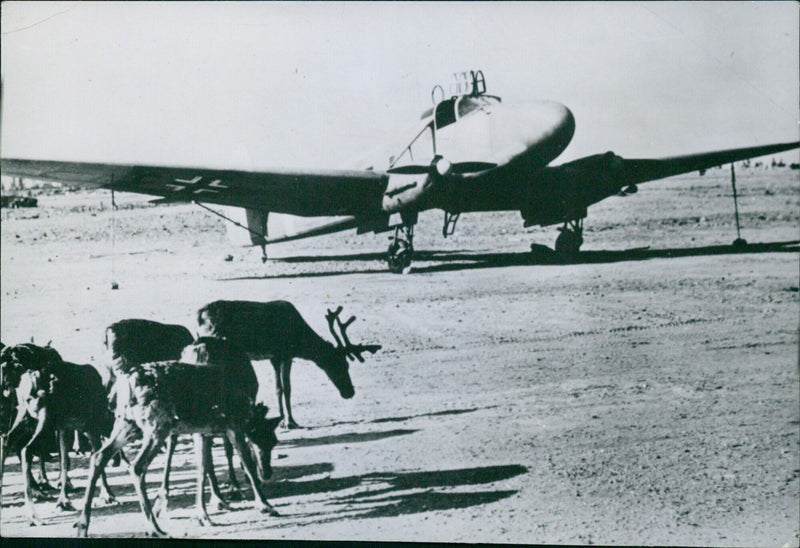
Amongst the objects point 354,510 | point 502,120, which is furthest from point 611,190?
point 354,510

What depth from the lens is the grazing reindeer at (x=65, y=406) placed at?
11.4 feet

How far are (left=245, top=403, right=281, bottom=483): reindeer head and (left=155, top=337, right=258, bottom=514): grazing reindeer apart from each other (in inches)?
4.9

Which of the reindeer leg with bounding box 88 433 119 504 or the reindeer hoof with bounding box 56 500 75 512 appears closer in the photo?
the reindeer leg with bounding box 88 433 119 504

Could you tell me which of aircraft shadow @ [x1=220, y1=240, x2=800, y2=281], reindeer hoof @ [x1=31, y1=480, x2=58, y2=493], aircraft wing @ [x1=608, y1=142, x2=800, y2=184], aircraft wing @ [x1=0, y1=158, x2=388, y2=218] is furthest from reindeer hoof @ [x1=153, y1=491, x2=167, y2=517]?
aircraft wing @ [x1=608, y1=142, x2=800, y2=184]

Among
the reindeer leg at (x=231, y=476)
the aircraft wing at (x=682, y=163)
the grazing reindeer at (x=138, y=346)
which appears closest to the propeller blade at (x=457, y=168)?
the aircraft wing at (x=682, y=163)

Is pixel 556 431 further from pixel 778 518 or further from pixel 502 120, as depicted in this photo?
pixel 502 120


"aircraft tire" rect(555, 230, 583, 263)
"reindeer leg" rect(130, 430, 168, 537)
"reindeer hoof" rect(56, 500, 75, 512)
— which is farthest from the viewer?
"aircraft tire" rect(555, 230, 583, 263)

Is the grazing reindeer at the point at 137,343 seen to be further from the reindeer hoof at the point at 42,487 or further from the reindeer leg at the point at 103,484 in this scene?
the reindeer hoof at the point at 42,487

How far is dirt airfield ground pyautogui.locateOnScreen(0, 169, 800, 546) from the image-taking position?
11.4ft

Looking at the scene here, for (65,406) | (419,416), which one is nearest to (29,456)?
(65,406)

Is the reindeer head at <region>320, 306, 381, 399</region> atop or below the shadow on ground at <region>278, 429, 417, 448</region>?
atop

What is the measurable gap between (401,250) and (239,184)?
95cm

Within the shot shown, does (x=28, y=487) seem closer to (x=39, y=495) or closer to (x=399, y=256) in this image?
(x=39, y=495)

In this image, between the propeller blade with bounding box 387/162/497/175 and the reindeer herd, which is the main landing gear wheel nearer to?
the propeller blade with bounding box 387/162/497/175
